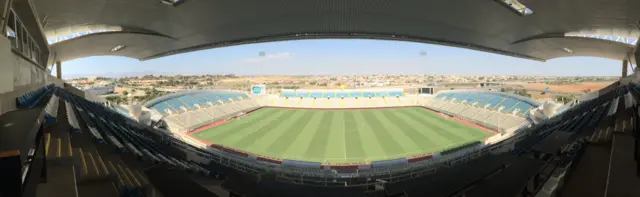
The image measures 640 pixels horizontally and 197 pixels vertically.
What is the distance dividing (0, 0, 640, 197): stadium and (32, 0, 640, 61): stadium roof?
86 millimetres

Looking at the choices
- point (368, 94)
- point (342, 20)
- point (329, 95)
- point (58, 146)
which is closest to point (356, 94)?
point (368, 94)

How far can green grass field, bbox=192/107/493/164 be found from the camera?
43.6 feet

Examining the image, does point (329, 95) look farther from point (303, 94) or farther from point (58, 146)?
point (58, 146)

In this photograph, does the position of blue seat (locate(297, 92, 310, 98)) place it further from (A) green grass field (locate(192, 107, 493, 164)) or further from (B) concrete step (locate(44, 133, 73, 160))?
(B) concrete step (locate(44, 133, 73, 160))

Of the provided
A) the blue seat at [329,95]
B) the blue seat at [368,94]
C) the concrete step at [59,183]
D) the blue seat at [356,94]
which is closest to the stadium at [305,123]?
the concrete step at [59,183]

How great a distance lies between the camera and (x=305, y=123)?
2195cm

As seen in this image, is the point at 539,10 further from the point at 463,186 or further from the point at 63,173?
the point at 63,173

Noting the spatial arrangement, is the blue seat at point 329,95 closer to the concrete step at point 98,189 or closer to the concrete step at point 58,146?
the concrete step at point 58,146

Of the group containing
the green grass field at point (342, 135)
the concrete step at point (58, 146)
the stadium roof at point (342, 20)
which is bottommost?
the green grass field at point (342, 135)

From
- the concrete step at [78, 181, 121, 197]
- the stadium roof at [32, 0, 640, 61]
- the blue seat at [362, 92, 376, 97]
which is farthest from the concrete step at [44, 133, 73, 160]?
the blue seat at [362, 92, 376, 97]

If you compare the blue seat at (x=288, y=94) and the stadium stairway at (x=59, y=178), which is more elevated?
the stadium stairway at (x=59, y=178)

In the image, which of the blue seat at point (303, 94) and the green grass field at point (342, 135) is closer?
the green grass field at point (342, 135)

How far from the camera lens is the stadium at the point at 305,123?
160 centimetres

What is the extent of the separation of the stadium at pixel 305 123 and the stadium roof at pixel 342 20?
0.09m
